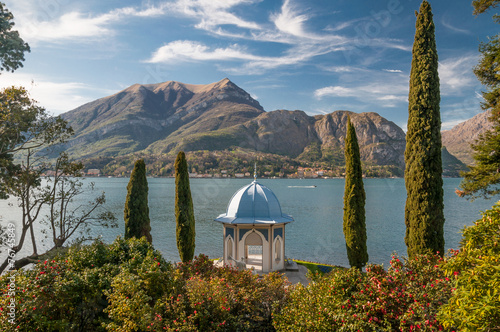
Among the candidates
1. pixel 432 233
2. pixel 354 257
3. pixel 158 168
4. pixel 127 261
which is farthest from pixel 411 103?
pixel 158 168

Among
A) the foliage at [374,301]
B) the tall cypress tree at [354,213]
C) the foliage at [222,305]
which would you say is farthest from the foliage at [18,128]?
the tall cypress tree at [354,213]

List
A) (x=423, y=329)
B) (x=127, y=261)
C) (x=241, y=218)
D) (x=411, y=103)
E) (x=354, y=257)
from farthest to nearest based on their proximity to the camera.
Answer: (x=241, y=218) < (x=354, y=257) < (x=411, y=103) < (x=127, y=261) < (x=423, y=329)

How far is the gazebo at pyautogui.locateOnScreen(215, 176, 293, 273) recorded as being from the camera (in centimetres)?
1666

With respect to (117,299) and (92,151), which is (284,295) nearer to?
(117,299)

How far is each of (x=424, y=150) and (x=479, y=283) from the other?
10.2m

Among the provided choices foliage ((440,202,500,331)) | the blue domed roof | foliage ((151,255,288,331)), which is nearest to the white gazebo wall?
the blue domed roof

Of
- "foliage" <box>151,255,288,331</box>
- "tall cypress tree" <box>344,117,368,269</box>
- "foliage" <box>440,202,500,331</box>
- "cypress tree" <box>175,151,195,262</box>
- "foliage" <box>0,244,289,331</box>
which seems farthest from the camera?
"cypress tree" <box>175,151,195,262</box>

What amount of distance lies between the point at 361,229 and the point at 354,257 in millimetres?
1444

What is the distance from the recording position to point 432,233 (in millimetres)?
12531

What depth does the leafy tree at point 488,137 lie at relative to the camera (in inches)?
457

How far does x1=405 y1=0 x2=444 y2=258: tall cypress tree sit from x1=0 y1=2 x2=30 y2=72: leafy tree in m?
15.8

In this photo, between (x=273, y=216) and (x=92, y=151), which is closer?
(x=273, y=216)

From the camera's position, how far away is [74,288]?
8336 mm

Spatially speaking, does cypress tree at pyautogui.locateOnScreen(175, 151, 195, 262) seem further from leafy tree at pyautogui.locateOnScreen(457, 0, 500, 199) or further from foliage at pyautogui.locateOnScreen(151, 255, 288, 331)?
leafy tree at pyautogui.locateOnScreen(457, 0, 500, 199)
